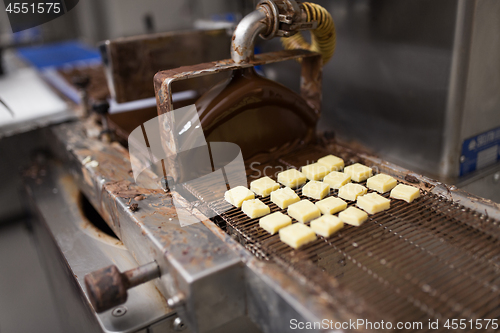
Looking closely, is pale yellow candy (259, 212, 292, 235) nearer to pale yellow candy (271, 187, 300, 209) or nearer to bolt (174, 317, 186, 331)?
pale yellow candy (271, 187, 300, 209)

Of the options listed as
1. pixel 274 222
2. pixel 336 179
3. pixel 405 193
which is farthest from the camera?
pixel 336 179

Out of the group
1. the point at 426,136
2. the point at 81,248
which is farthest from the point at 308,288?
the point at 426,136

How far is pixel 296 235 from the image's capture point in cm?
103

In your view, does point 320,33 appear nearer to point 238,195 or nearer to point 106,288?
point 238,195

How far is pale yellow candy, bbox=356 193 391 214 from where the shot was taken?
1153 millimetres

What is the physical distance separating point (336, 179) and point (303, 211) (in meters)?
0.25

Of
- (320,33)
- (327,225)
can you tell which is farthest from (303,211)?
(320,33)

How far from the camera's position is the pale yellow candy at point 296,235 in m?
1.02

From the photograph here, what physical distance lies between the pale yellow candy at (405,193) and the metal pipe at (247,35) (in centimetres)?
68

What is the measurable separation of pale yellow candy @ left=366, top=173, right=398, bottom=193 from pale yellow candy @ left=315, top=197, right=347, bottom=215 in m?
0.15

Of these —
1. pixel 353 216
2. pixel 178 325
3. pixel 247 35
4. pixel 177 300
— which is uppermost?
pixel 247 35

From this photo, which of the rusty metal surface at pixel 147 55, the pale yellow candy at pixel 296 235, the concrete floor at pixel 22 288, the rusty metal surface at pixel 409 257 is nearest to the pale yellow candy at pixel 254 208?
the rusty metal surface at pixel 409 257

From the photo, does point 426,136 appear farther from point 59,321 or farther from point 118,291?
point 59,321

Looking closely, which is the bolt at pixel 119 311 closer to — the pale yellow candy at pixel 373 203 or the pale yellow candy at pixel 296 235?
the pale yellow candy at pixel 296 235
